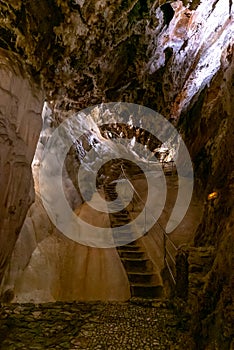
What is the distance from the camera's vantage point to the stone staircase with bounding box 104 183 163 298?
6.61 m

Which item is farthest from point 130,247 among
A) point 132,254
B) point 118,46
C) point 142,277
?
point 118,46

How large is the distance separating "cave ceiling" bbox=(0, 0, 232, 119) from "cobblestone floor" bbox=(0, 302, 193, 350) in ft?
15.0

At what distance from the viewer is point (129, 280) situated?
7.12 m

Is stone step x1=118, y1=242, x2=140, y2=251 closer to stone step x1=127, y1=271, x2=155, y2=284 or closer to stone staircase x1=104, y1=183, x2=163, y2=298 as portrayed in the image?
stone staircase x1=104, y1=183, x2=163, y2=298

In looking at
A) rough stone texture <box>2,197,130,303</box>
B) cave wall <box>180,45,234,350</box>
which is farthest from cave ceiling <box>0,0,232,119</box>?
rough stone texture <box>2,197,130,303</box>

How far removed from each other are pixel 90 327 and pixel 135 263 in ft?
10.6

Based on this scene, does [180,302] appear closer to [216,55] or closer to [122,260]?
[122,260]

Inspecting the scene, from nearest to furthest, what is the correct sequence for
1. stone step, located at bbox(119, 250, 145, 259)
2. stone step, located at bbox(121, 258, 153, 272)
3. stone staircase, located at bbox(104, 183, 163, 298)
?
stone staircase, located at bbox(104, 183, 163, 298) < stone step, located at bbox(121, 258, 153, 272) < stone step, located at bbox(119, 250, 145, 259)

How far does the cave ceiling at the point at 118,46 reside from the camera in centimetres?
616

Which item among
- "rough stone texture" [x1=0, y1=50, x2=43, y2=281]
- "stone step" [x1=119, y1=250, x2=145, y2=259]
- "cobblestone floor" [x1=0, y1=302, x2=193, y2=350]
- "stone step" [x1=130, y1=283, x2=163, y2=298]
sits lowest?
"cobblestone floor" [x1=0, y1=302, x2=193, y2=350]

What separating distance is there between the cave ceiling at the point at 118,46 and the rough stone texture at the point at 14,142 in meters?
0.66

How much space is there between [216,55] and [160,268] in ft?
29.7

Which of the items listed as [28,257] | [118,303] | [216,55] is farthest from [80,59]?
[216,55]

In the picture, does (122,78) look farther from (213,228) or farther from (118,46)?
(213,228)
